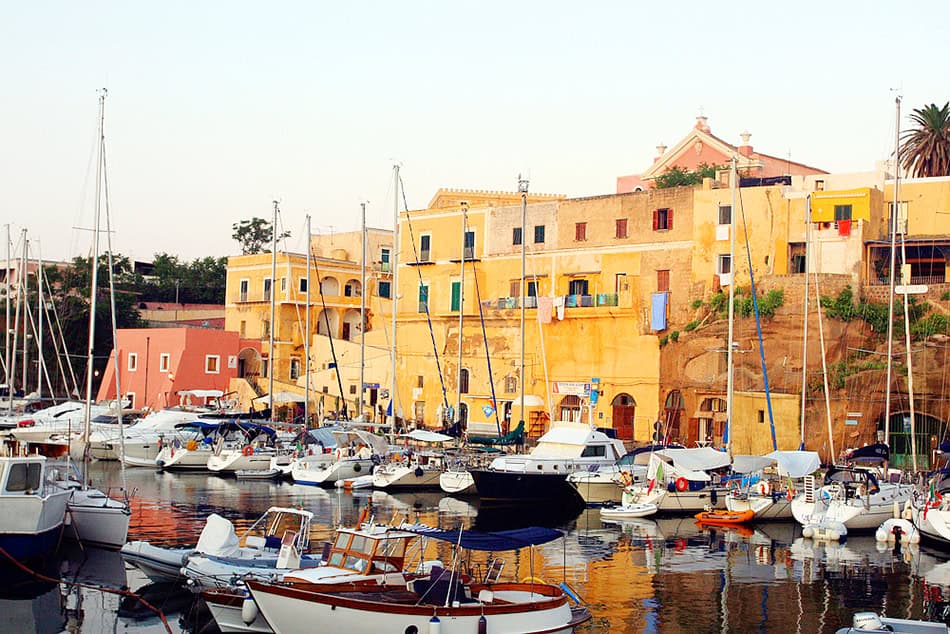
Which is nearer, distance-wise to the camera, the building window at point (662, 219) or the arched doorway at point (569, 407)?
the building window at point (662, 219)

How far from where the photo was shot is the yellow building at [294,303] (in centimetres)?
7325

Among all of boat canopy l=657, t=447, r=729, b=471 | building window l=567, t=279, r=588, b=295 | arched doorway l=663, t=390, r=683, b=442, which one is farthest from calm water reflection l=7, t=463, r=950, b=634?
building window l=567, t=279, r=588, b=295

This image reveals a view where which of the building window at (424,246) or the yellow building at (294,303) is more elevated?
the building window at (424,246)

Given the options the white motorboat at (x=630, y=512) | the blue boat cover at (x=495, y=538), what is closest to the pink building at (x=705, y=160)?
the white motorboat at (x=630, y=512)

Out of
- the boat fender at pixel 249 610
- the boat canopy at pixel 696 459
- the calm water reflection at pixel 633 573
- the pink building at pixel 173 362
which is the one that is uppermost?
the pink building at pixel 173 362

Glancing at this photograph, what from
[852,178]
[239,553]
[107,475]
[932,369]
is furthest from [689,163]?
[239,553]

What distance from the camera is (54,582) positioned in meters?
24.7

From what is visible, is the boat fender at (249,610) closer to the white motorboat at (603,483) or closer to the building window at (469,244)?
the white motorboat at (603,483)

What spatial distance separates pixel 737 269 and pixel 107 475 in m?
27.9

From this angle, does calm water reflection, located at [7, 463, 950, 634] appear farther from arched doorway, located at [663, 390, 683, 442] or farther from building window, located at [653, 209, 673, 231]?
building window, located at [653, 209, 673, 231]

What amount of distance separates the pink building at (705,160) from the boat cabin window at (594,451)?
31.2 m

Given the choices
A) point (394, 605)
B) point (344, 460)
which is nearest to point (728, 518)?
point (344, 460)

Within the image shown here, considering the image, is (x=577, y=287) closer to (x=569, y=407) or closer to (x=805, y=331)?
(x=569, y=407)

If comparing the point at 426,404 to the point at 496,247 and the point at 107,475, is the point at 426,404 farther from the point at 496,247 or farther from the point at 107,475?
the point at 107,475
